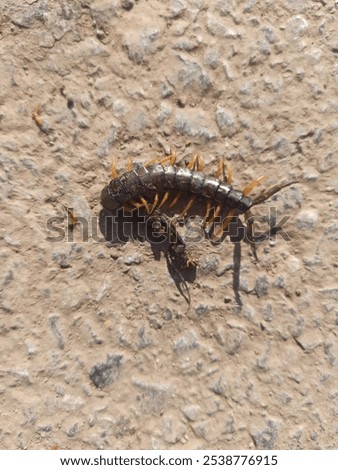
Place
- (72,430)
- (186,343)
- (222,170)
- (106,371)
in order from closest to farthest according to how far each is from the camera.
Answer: (72,430)
(106,371)
(186,343)
(222,170)

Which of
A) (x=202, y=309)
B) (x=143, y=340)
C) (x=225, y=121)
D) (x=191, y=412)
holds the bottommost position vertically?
(x=191, y=412)

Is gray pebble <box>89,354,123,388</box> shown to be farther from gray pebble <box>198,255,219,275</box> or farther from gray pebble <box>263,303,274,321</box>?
gray pebble <box>263,303,274,321</box>

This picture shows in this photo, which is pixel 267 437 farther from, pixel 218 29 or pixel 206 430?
pixel 218 29

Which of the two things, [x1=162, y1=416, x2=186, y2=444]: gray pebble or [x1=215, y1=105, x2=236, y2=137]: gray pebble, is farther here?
[x1=215, y1=105, x2=236, y2=137]: gray pebble

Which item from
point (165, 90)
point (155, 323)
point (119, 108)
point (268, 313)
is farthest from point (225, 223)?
point (119, 108)

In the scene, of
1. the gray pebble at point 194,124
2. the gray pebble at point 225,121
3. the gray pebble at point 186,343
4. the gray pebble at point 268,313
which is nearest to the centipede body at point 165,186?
the gray pebble at point 194,124

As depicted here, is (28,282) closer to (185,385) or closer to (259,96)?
(185,385)

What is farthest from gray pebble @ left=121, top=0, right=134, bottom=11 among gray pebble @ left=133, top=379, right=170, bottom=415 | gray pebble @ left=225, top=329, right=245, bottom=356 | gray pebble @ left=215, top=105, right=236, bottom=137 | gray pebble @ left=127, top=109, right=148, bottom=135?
gray pebble @ left=133, top=379, right=170, bottom=415
